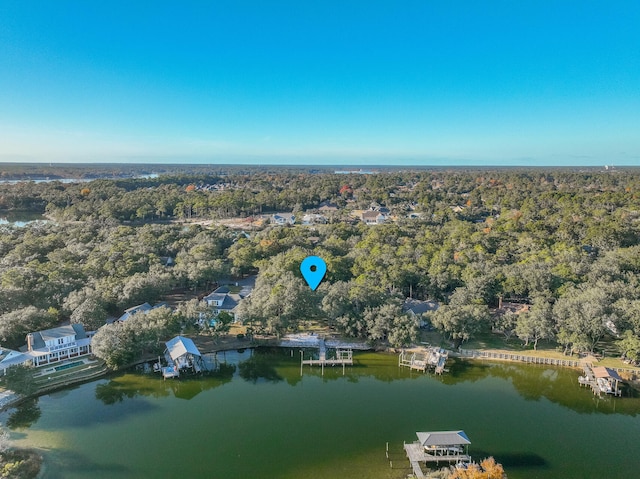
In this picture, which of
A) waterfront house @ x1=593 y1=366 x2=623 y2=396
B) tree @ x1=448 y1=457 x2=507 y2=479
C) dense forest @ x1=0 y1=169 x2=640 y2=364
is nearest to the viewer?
tree @ x1=448 y1=457 x2=507 y2=479

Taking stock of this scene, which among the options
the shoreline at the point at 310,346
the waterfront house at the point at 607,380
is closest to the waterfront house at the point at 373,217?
the shoreline at the point at 310,346

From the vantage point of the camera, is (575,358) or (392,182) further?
(392,182)

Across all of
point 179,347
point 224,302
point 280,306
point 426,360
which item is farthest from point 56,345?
point 426,360

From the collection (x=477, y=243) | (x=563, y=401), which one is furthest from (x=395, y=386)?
(x=477, y=243)

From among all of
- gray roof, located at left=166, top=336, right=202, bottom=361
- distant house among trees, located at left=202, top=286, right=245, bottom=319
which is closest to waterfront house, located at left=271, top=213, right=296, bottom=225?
distant house among trees, located at left=202, top=286, right=245, bottom=319

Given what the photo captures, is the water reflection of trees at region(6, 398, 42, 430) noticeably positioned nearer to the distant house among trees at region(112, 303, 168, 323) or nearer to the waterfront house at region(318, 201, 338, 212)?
the distant house among trees at region(112, 303, 168, 323)

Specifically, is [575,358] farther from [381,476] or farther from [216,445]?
[216,445]
